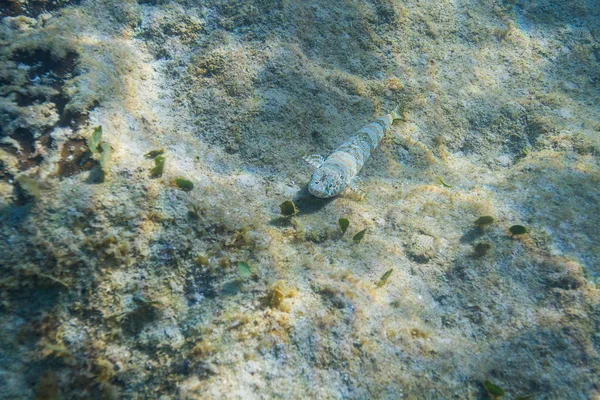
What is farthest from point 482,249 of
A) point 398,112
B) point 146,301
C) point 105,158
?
point 105,158

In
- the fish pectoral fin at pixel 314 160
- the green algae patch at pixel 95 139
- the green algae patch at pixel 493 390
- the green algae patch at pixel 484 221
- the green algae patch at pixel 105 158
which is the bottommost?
the green algae patch at pixel 493 390

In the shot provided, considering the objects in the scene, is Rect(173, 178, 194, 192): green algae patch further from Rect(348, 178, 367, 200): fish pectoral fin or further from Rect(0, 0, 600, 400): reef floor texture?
Rect(348, 178, 367, 200): fish pectoral fin

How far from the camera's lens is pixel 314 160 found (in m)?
4.25

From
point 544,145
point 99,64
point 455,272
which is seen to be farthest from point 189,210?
point 544,145

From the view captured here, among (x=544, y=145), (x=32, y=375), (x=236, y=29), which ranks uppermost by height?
(x=236, y=29)

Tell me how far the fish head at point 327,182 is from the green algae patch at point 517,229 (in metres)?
1.93

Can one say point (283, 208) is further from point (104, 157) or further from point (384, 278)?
point (104, 157)

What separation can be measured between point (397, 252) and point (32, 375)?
3.32 metres

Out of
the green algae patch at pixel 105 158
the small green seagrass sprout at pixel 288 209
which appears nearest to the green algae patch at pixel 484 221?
the small green seagrass sprout at pixel 288 209

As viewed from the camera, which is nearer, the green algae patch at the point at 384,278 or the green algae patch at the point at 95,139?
the green algae patch at the point at 384,278

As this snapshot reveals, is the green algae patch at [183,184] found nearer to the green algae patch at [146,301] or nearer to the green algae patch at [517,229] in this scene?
the green algae patch at [146,301]

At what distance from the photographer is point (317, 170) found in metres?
3.96

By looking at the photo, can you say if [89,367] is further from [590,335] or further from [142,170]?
[590,335]

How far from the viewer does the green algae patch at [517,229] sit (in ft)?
11.6
